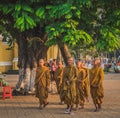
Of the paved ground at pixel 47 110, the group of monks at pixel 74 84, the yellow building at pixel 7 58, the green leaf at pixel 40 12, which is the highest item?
the green leaf at pixel 40 12

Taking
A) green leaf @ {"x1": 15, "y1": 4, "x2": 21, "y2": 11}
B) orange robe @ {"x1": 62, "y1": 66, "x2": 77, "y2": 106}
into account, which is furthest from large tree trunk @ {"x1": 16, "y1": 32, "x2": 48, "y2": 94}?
green leaf @ {"x1": 15, "y1": 4, "x2": 21, "y2": 11}

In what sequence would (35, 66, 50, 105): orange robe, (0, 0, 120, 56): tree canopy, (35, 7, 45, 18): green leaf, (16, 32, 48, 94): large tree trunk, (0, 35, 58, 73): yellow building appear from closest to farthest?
(0, 0, 120, 56): tree canopy → (35, 7, 45, 18): green leaf → (35, 66, 50, 105): orange robe → (16, 32, 48, 94): large tree trunk → (0, 35, 58, 73): yellow building

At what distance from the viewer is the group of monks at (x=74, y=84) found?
13898mm

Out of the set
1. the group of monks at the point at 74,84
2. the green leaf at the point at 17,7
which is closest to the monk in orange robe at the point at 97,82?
the group of monks at the point at 74,84

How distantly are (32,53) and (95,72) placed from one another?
250 inches

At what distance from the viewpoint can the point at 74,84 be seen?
45.9ft

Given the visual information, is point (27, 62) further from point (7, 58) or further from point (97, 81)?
point (7, 58)

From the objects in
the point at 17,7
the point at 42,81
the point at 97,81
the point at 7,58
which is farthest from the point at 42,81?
the point at 7,58

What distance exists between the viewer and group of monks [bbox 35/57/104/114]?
45.6 ft

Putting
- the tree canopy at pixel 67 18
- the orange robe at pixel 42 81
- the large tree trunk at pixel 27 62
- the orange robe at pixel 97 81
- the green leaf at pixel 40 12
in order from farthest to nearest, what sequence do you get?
the large tree trunk at pixel 27 62, the orange robe at pixel 42 81, the orange robe at pixel 97 81, the green leaf at pixel 40 12, the tree canopy at pixel 67 18

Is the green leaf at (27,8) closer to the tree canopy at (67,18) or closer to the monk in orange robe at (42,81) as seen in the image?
the tree canopy at (67,18)

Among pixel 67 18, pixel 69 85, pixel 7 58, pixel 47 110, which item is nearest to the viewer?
pixel 67 18

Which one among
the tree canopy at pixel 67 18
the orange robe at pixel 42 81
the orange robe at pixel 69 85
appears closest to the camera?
the tree canopy at pixel 67 18

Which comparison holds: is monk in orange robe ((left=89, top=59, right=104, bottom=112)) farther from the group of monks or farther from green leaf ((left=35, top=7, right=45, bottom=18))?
green leaf ((left=35, top=7, right=45, bottom=18))
